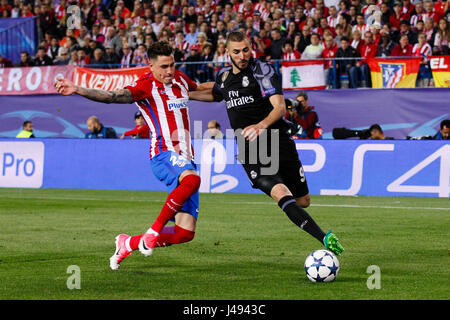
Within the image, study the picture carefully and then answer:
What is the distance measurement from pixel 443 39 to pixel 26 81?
13.4 meters

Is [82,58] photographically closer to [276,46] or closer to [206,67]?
[206,67]

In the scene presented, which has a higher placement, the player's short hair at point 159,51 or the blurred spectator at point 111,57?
the player's short hair at point 159,51

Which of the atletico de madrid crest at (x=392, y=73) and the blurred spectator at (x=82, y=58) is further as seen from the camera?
the blurred spectator at (x=82, y=58)

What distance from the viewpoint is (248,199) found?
690 inches

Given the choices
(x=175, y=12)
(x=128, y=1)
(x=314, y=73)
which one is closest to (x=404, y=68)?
(x=314, y=73)

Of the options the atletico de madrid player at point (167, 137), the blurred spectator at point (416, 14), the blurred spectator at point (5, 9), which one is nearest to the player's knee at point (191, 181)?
the atletico de madrid player at point (167, 137)

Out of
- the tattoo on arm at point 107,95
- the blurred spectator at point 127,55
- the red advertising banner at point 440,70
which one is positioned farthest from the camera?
the blurred spectator at point 127,55

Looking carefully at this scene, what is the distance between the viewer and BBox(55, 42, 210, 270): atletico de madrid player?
26.8ft

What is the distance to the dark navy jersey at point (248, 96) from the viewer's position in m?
8.78

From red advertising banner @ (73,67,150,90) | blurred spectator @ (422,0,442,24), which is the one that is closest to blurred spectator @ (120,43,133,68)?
red advertising banner @ (73,67,150,90)

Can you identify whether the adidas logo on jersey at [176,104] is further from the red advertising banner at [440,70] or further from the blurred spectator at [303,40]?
the blurred spectator at [303,40]

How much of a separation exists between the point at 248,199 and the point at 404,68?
623cm

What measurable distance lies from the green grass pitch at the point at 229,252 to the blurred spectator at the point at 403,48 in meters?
5.60
